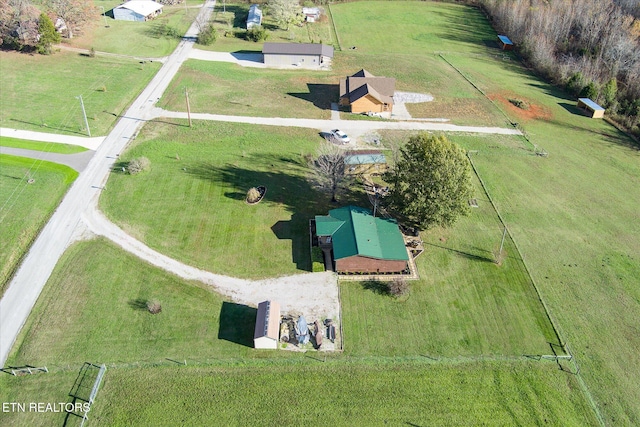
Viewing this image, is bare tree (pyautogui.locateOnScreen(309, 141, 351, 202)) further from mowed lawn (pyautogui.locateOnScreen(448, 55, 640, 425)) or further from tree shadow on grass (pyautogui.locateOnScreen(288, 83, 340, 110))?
tree shadow on grass (pyautogui.locateOnScreen(288, 83, 340, 110))

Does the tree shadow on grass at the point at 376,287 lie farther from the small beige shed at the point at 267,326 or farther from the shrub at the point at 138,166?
the shrub at the point at 138,166

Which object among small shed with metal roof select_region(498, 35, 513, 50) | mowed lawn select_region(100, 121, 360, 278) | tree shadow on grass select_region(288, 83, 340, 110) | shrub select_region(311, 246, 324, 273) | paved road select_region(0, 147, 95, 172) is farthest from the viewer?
small shed with metal roof select_region(498, 35, 513, 50)

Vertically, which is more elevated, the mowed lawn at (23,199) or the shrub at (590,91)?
the shrub at (590,91)

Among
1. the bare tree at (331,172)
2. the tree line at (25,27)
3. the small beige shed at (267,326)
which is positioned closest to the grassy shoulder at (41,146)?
the bare tree at (331,172)

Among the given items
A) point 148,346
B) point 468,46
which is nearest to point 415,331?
point 148,346

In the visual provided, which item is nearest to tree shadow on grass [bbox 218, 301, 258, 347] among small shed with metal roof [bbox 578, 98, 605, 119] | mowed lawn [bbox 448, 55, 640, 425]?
mowed lawn [bbox 448, 55, 640, 425]

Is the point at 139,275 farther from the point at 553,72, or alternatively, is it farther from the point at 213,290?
the point at 553,72
